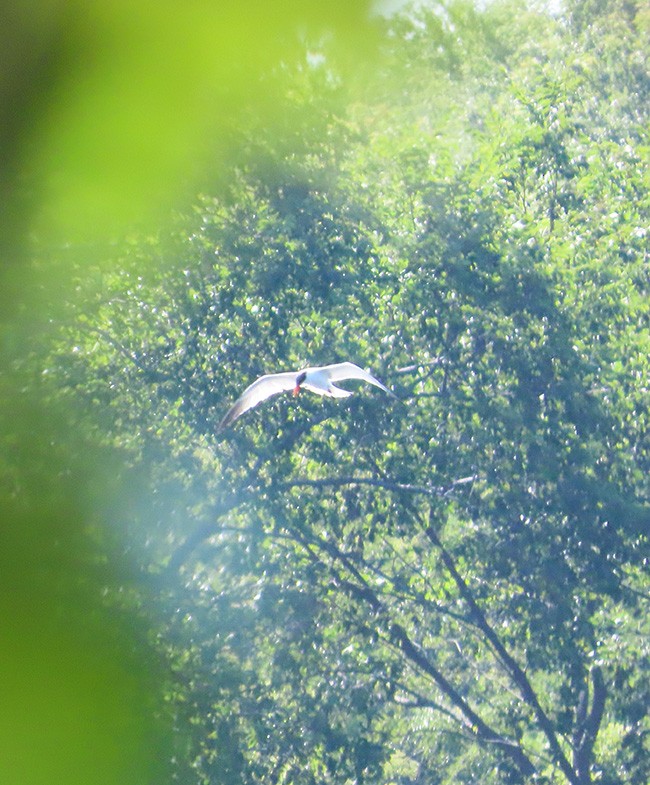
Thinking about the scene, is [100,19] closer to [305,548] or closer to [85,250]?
[85,250]

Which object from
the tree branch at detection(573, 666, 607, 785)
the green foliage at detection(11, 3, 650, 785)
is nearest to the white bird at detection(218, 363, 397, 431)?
the green foliage at detection(11, 3, 650, 785)

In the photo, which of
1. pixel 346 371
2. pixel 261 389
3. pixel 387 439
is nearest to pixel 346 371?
pixel 346 371

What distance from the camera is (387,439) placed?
28.2 feet

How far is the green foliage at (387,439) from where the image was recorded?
786cm

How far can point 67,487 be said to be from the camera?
6.50 meters

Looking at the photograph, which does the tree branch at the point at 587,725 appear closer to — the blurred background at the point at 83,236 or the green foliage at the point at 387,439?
the green foliage at the point at 387,439

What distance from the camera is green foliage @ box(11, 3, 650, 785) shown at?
786 centimetres

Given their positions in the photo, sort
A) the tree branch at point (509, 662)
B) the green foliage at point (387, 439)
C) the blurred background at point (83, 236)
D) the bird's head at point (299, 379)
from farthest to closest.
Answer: the tree branch at point (509, 662), the green foliage at point (387, 439), the bird's head at point (299, 379), the blurred background at point (83, 236)

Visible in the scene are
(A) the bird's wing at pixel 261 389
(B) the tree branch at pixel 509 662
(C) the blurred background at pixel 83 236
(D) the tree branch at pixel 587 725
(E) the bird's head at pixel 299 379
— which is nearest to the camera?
(C) the blurred background at pixel 83 236

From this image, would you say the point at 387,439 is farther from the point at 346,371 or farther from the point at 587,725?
the point at 587,725

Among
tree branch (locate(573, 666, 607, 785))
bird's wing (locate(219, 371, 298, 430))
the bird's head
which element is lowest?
tree branch (locate(573, 666, 607, 785))

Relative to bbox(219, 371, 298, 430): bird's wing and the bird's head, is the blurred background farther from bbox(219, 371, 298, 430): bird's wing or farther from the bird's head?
the bird's head

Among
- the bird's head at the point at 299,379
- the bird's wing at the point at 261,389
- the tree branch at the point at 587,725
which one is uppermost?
the bird's wing at the point at 261,389

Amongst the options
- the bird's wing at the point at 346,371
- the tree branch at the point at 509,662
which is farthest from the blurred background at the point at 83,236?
the tree branch at the point at 509,662
